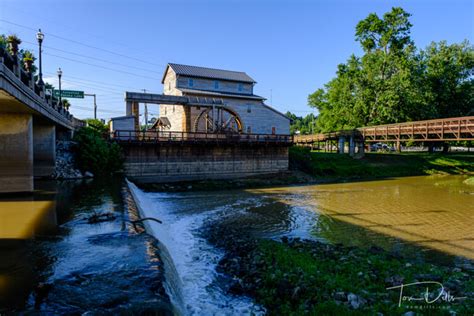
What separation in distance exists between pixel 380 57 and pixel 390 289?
45559mm

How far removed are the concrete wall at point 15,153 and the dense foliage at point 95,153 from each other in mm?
7978

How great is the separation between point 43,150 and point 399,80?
139 feet

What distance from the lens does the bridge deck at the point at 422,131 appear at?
99.1 feet

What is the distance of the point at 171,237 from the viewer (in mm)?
11422

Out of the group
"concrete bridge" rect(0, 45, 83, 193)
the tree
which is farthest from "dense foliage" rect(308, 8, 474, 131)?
"concrete bridge" rect(0, 45, 83, 193)

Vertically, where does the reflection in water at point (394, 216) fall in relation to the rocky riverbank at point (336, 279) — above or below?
below

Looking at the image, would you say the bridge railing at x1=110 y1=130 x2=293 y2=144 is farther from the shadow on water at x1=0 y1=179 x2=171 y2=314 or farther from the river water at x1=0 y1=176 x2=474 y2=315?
the shadow on water at x1=0 y1=179 x2=171 y2=314

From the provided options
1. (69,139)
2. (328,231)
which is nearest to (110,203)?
(328,231)

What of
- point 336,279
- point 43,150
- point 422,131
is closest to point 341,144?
point 422,131

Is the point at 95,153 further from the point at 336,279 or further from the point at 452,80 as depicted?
the point at 452,80

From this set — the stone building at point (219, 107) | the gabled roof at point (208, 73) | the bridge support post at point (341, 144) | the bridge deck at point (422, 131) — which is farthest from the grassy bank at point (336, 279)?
the bridge support post at point (341, 144)

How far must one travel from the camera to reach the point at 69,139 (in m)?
24.5

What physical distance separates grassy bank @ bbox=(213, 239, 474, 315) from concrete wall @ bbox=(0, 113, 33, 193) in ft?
35.9
